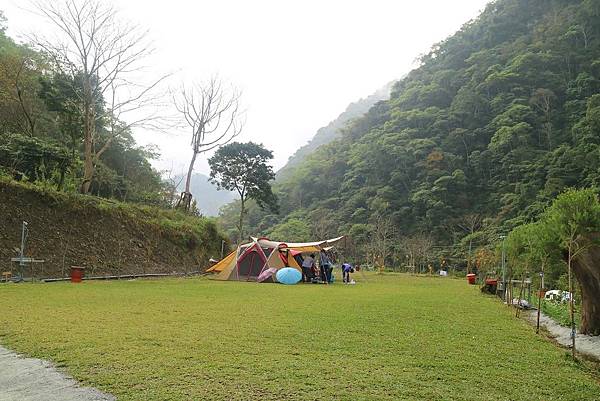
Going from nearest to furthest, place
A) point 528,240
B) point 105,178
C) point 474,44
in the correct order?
point 528,240
point 105,178
point 474,44

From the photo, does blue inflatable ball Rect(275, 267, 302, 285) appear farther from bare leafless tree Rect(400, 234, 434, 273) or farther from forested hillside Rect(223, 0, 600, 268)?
forested hillside Rect(223, 0, 600, 268)

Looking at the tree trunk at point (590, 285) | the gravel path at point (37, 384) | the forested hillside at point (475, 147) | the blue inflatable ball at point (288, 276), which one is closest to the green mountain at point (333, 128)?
the forested hillside at point (475, 147)

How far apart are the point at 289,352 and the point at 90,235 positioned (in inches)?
534

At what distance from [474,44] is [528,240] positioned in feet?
158

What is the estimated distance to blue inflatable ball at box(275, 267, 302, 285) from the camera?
17.6m

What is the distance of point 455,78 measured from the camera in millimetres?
48594

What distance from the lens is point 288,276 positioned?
17672 millimetres

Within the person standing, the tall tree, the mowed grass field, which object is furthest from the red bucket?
the tall tree

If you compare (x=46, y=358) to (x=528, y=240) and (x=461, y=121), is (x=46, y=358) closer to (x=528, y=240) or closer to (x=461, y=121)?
(x=528, y=240)

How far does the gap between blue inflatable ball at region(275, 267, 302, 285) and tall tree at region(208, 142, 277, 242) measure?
1222 centimetres

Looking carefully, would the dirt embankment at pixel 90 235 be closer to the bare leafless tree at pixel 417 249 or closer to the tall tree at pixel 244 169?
the tall tree at pixel 244 169

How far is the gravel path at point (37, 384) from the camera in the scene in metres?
3.45

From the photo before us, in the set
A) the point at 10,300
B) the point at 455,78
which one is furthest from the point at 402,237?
the point at 10,300

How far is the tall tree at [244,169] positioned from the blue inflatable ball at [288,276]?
12.2 metres
